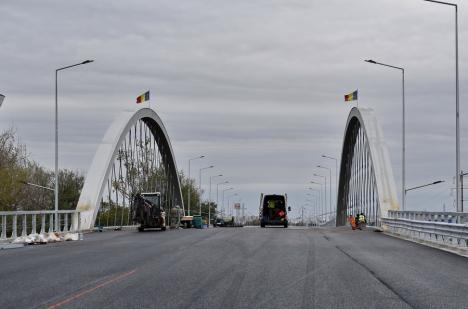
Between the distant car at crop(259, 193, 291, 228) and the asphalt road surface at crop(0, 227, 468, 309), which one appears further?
the distant car at crop(259, 193, 291, 228)

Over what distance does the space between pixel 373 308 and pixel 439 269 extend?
736 centimetres

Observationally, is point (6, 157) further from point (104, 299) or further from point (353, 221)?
point (104, 299)

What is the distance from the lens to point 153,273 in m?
16.0

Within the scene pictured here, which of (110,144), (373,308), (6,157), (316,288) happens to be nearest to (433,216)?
(316,288)

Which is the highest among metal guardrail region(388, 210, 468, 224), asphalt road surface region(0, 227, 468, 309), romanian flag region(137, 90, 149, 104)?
romanian flag region(137, 90, 149, 104)

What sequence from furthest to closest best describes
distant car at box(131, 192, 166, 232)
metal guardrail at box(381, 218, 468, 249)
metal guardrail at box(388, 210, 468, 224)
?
1. distant car at box(131, 192, 166, 232)
2. metal guardrail at box(388, 210, 468, 224)
3. metal guardrail at box(381, 218, 468, 249)

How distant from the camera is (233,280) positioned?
47.5 feet

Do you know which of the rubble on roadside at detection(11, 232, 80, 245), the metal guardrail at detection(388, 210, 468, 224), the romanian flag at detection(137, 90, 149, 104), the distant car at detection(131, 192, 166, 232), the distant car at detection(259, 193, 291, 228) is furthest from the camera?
the distant car at detection(259, 193, 291, 228)

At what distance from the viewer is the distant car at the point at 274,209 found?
68.4 metres

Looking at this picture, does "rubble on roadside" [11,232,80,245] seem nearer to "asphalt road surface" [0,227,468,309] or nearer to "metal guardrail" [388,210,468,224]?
"asphalt road surface" [0,227,468,309]

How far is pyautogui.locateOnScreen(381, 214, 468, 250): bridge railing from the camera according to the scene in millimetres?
24875

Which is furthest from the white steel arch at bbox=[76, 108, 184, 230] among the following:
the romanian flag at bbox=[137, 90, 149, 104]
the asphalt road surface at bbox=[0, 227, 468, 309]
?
the asphalt road surface at bbox=[0, 227, 468, 309]

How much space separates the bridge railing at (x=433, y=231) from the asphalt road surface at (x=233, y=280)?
6.79ft

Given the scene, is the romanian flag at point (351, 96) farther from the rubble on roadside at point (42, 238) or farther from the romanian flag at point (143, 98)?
the rubble on roadside at point (42, 238)
